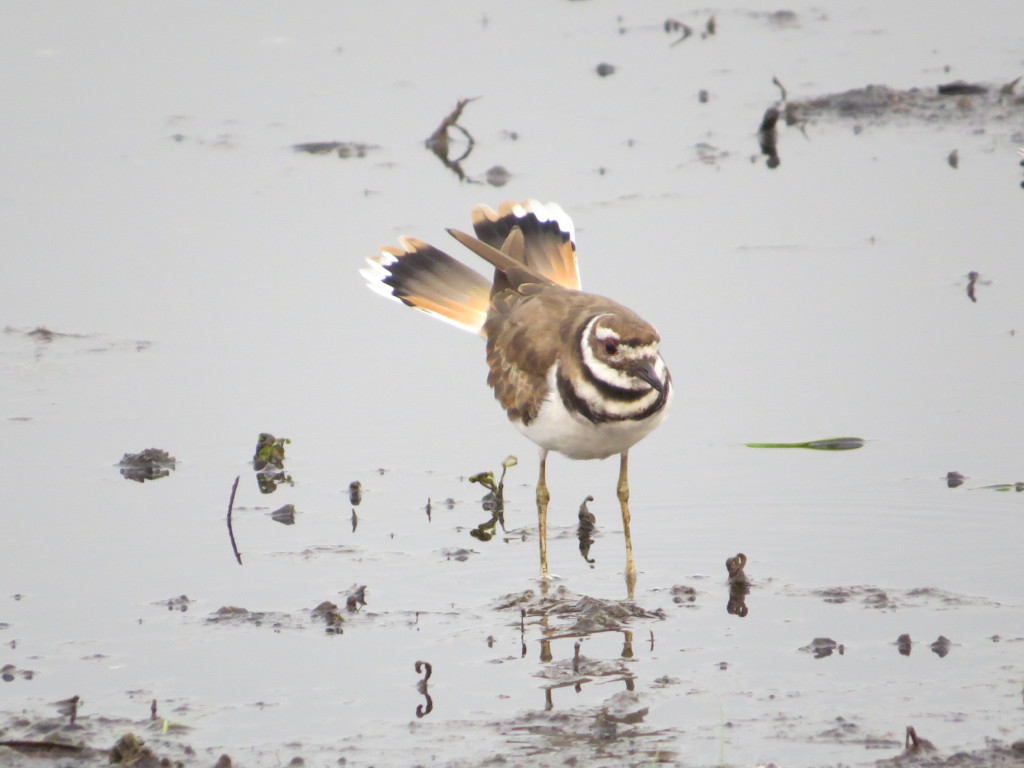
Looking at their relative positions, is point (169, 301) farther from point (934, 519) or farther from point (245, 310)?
point (934, 519)

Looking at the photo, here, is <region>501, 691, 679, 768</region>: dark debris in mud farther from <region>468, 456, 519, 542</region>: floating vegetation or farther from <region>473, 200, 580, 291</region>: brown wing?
<region>473, 200, 580, 291</region>: brown wing

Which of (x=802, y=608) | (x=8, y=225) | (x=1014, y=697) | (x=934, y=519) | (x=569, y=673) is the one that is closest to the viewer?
(x=1014, y=697)

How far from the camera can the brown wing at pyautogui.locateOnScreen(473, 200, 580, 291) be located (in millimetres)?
8383

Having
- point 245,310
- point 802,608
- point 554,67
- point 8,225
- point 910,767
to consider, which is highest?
point 554,67

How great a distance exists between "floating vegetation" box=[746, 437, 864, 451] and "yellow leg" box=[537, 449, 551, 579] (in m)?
0.98

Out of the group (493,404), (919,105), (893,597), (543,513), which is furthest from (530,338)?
(919,105)

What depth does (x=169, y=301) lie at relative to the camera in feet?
29.8

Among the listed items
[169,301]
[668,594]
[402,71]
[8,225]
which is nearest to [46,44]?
[402,71]

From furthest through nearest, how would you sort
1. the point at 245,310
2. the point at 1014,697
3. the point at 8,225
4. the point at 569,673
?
the point at 8,225
the point at 245,310
the point at 569,673
the point at 1014,697

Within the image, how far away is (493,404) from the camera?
26.4ft

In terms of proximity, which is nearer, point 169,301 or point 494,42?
point 169,301

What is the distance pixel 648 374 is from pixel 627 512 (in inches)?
25.6

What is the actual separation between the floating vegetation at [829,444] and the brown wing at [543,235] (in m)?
1.51

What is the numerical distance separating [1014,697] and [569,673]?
1390mm
